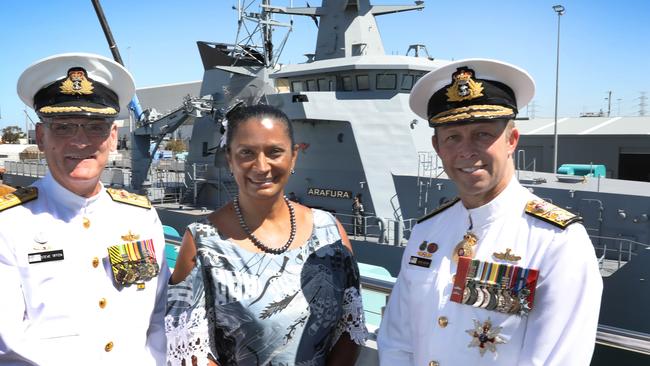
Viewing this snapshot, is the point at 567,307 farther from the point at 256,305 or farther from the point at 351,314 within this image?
the point at 256,305

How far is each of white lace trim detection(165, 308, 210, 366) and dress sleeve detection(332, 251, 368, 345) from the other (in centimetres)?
54

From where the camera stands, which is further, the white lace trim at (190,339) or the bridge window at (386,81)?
the bridge window at (386,81)

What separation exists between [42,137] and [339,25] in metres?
12.2

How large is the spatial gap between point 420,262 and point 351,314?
35cm

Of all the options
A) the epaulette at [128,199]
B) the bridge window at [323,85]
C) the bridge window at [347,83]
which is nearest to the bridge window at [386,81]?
the bridge window at [347,83]

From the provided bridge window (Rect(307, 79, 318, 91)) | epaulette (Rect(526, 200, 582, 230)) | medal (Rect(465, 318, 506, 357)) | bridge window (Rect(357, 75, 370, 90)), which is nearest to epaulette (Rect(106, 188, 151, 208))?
medal (Rect(465, 318, 506, 357))

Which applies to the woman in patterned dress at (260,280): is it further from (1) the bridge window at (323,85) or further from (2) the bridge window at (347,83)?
(1) the bridge window at (323,85)

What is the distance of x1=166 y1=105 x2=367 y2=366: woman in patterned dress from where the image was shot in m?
1.75

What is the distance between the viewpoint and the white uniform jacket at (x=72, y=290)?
1.75 m

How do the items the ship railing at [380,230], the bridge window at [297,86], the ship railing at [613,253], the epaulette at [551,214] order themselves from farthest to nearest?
the bridge window at [297,86] → the ship railing at [380,230] → the ship railing at [613,253] → the epaulette at [551,214]

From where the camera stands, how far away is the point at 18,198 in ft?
6.36

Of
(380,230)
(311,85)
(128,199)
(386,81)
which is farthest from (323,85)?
(128,199)

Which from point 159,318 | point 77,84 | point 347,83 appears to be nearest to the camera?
point 77,84

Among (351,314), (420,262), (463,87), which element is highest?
(463,87)
